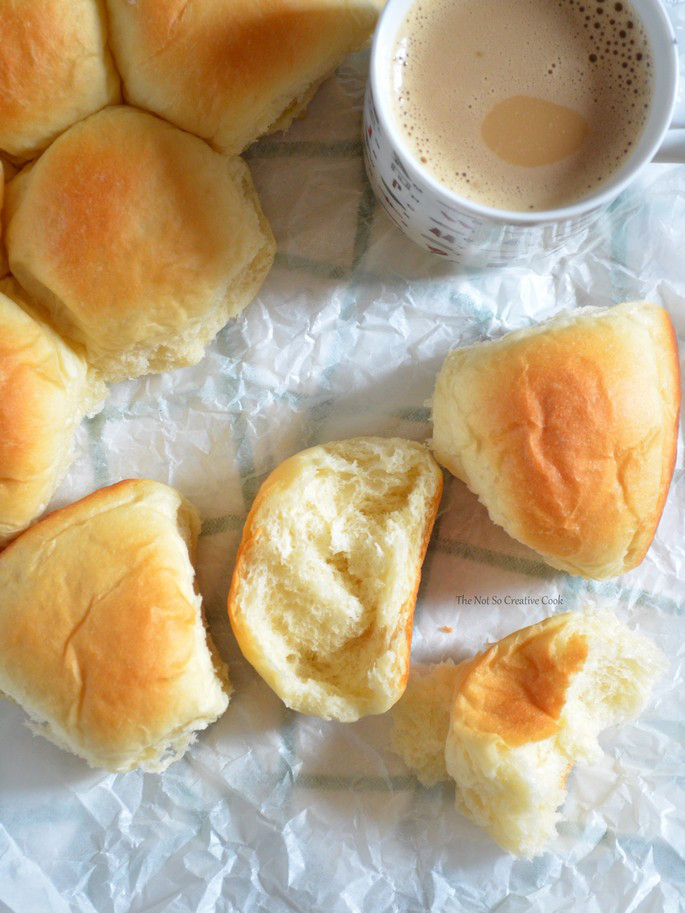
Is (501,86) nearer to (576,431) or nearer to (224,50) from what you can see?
(224,50)

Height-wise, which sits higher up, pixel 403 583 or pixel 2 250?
pixel 2 250

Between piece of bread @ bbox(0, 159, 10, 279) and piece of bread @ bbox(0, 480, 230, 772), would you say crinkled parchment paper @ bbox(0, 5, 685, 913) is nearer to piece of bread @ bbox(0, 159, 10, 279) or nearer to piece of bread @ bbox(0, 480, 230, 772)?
piece of bread @ bbox(0, 480, 230, 772)

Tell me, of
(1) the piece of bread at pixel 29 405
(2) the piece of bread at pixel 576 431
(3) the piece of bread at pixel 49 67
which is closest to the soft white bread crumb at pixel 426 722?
(2) the piece of bread at pixel 576 431

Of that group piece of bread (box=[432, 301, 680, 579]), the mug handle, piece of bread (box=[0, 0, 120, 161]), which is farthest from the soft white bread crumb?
piece of bread (box=[0, 0, 120, 161])

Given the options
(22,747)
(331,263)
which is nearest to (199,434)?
(331,263)

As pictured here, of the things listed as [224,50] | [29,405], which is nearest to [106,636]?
[29,405]

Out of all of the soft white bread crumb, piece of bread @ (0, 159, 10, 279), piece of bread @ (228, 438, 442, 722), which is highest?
piece of bread @ (0, 159, 10, 279)
